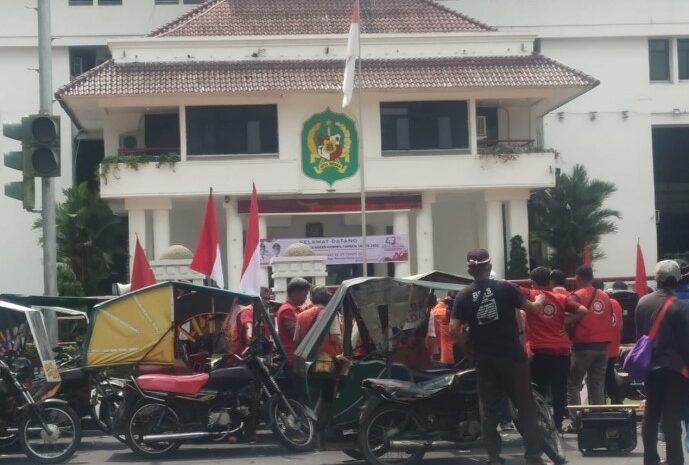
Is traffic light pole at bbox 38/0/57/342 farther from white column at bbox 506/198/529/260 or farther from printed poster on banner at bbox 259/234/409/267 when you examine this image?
white column at bbox 506/198/529/260

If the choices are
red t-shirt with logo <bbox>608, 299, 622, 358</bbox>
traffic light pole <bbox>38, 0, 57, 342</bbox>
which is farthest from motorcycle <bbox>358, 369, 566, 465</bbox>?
traffic light pole <bbox>38, 0, 57, 342</bbox>

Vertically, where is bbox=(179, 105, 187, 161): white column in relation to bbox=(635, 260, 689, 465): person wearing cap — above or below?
above

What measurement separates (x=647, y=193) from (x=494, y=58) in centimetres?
1186

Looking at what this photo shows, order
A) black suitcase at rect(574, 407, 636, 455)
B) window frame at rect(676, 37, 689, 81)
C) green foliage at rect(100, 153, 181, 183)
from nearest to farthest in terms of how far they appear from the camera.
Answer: black suitcase at rect(574, 407, 636, 455) → green foliage at rect(100, 153, 181, 183) → window frame at rect(676, 37, 689, 81)

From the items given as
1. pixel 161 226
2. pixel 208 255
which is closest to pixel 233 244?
pixel 161 226

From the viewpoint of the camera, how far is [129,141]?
105 feet

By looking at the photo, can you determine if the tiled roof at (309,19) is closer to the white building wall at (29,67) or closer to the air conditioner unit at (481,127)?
the air conditioner unit at (481,127)

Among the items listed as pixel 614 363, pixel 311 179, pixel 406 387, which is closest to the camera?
pixel 406 387

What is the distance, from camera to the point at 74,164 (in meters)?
39.0

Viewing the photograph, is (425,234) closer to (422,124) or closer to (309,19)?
(422,124)

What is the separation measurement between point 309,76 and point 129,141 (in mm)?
5851

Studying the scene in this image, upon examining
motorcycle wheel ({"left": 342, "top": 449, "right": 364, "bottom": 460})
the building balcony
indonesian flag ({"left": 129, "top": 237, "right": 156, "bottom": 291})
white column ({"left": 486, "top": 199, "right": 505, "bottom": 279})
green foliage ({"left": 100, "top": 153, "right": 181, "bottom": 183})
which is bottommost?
motorcycle wheel ({"left": 342, "top": 449, "right": 364, "bottom": 460})

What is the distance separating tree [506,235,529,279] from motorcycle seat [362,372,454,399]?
21.6 metres

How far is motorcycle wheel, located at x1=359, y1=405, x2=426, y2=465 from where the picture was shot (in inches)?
393
